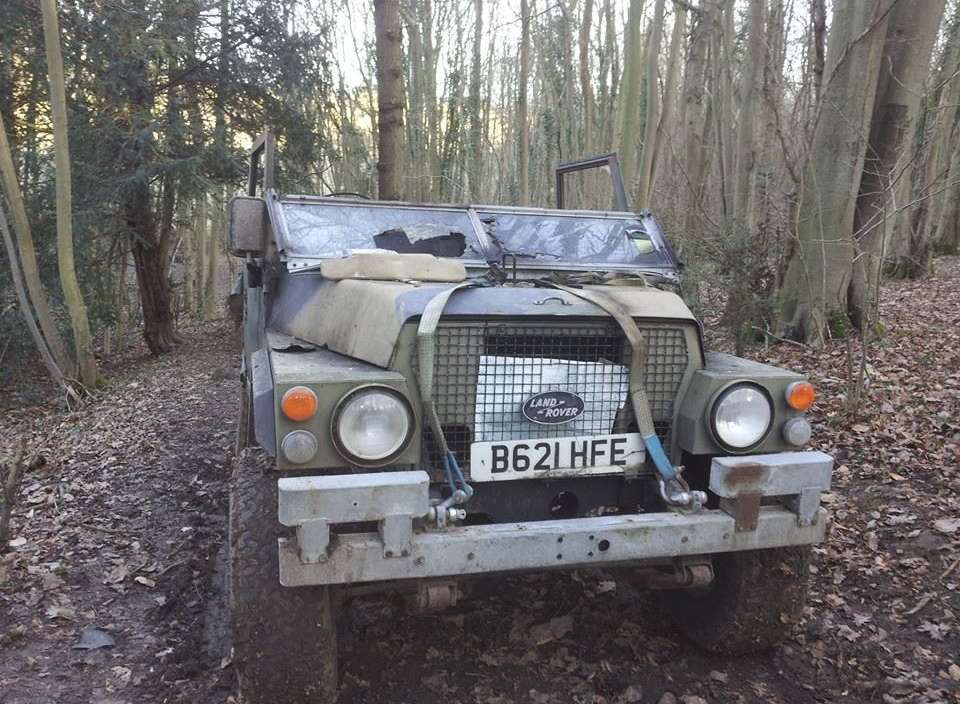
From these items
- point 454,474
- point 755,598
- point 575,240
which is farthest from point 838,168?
point 454,474

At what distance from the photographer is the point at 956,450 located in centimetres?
489

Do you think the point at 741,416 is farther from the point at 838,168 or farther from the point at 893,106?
the point at 893,106

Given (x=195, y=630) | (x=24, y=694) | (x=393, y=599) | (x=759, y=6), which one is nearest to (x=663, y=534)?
(x=393, y=599)

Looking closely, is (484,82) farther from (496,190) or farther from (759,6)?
(759,6)

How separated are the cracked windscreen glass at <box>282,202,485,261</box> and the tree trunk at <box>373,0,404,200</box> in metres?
5.68

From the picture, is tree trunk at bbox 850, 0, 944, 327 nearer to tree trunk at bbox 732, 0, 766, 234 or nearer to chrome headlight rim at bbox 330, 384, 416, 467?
tree trunk at bbox 732, 0, 766, 234

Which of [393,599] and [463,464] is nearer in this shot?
[463,464]

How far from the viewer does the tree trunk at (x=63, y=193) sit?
8.63 meters

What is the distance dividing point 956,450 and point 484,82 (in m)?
21.0

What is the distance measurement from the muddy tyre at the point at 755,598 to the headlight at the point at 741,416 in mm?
483

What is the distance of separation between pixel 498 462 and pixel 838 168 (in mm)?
5844

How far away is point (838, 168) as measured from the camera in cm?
718

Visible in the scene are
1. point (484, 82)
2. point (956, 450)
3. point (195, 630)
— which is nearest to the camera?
point (195, 630)

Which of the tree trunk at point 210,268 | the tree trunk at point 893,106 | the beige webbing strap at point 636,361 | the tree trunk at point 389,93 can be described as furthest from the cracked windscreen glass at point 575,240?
the tree trunk at point 210,268
